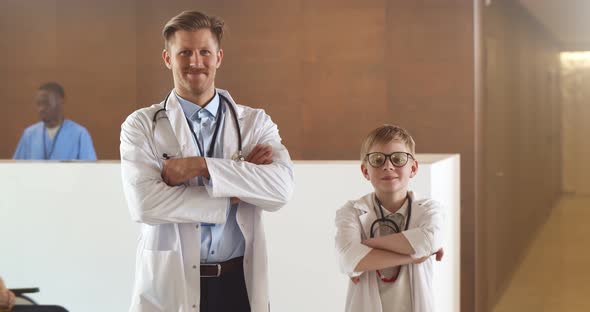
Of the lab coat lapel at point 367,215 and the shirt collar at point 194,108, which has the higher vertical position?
the shirt collar at point 194,108

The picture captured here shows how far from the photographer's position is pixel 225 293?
247cm

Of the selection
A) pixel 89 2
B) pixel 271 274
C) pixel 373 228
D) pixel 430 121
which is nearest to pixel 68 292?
pixel 271 274

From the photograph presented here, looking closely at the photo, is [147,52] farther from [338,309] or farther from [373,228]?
[373,228]

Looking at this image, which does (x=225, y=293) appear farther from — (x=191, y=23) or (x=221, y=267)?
(x=191, y=23)

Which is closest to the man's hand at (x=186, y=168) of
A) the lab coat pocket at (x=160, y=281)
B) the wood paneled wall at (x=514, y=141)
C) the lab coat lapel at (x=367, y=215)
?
the lab coat pocket at (x=160, y=281)

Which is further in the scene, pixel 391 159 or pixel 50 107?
pixel 50 107

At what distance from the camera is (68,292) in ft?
12.5

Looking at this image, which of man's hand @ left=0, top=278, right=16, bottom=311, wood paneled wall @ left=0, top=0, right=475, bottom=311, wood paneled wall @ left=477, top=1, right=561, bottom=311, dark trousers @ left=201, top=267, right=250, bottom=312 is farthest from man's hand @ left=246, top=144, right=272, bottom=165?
wood paneled wall @ left=0, top=0, right=475, bottom=311

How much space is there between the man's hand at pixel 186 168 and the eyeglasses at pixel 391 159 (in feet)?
1.61

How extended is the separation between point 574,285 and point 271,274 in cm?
327

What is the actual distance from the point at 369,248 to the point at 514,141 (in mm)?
4206

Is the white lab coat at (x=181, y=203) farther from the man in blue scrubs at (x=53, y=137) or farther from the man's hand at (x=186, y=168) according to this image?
the man in blue scrubs at (x=53, y=137)

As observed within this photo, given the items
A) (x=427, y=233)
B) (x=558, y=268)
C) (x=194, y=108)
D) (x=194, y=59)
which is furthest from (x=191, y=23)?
(x=558, y=268)

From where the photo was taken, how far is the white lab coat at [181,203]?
8.00ft
